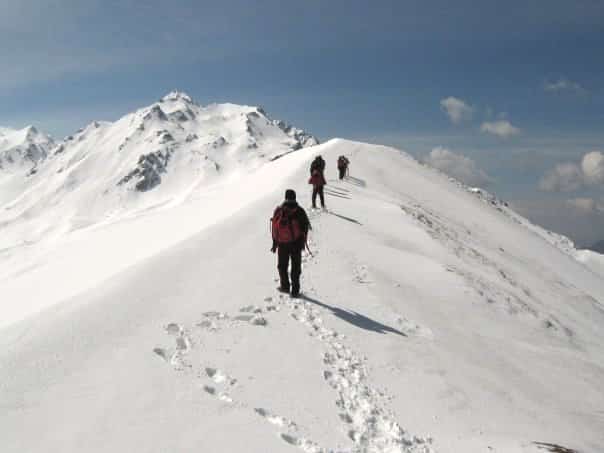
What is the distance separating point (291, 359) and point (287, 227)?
354 centimetres

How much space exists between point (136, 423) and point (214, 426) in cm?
96

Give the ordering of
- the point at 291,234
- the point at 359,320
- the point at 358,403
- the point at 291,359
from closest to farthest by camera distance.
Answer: the point at 358,403 < the point at 291,359 < the point at 359,320 < the point at 291,234

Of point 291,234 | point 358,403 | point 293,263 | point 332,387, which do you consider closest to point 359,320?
point 293,263

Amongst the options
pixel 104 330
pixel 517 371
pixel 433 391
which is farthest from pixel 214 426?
pixel 517 371

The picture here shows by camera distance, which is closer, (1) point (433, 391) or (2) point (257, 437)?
(2) point (257, 437)

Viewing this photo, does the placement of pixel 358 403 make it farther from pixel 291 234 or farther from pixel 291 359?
pixel 291 234

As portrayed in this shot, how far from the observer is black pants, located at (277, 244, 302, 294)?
35.0 ft

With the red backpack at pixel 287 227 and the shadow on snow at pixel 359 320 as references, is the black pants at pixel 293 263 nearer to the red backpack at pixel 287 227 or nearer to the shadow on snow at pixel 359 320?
the red backpack at pixel 287 227

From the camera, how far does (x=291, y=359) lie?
8.01 m

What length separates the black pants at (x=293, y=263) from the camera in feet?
35.0

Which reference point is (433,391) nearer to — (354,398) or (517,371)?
(354,398)

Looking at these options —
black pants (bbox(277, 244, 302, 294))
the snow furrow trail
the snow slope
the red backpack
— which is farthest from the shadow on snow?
the red backpack

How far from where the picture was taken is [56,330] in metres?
7.81

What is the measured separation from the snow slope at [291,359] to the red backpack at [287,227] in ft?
4.56
